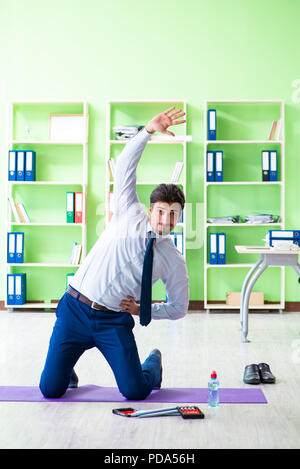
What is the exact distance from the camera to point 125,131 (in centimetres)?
509

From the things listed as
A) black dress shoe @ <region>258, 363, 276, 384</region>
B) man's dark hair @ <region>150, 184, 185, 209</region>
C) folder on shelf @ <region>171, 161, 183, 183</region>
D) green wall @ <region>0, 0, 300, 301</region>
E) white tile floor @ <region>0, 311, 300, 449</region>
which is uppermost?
green wall @ <region>0, 0, 300, 301</region>

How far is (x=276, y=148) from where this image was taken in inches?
207

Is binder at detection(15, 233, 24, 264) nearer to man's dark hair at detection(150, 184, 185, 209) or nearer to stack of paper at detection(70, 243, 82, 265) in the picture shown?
stack of paper at detection(70, 243, 82, 265)

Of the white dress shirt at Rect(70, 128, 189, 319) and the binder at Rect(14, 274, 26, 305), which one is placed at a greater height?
the white dress shirt at Rect(70, 128, 189, 319)

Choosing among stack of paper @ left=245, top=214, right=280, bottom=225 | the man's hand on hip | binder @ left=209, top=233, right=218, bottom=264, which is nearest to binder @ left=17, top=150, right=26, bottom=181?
binder @ left=209, top=233, right=218, bottom=264

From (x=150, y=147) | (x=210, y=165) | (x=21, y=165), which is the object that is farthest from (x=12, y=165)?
(x=210, y=165)

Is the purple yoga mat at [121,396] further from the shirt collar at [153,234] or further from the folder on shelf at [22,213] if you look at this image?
the folder on shelf at [22,213]

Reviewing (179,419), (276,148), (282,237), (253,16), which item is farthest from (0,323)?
(253,16)

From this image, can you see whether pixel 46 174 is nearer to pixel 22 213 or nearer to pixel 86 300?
pixel 22 213

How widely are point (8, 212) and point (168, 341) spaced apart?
228 cm

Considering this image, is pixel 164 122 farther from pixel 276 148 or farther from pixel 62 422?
pixel 276 148

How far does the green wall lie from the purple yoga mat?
8.77 ft

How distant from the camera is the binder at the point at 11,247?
5.11m

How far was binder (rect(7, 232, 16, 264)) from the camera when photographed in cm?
511
